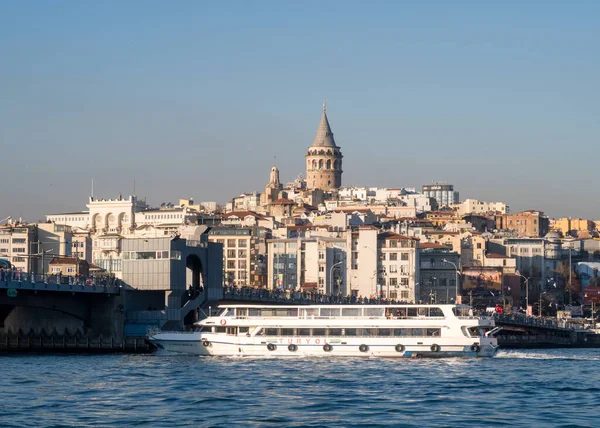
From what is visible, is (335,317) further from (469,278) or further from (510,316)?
(469,278)

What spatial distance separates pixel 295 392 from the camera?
57.8 m

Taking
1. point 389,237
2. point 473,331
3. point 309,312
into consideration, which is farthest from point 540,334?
point 309,312

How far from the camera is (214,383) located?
62.1m

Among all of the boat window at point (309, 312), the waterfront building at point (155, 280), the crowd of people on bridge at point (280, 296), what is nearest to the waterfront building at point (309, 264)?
the crowd of people on bridge at point (280, 296)

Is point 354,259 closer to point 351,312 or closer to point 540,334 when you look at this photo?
point 540,334

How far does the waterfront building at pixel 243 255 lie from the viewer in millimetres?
161375

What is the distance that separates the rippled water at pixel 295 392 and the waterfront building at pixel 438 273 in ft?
268

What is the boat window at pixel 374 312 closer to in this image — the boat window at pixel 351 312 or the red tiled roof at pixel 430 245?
the boat window at pixel 351 312

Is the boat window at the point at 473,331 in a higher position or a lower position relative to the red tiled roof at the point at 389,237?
lower

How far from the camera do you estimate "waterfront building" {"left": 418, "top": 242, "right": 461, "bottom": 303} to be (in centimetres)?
16012

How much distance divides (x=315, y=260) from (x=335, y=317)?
73.8 meters

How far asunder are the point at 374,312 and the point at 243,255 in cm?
8221

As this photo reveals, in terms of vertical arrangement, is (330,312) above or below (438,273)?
below

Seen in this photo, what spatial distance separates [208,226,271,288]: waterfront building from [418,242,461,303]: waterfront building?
18.9 metres
